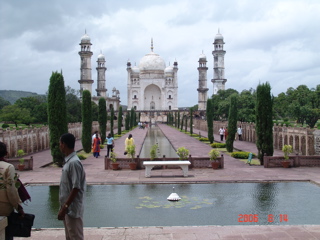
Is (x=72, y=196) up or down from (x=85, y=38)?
down

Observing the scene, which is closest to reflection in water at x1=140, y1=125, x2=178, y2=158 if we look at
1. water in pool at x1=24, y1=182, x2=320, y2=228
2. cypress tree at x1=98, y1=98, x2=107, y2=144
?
cypress tree at x1=98, y1=98, x2=107, y2=144

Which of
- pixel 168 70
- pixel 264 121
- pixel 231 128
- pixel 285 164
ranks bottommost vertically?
pixel 285 164

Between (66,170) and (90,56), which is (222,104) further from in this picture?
(66,170)

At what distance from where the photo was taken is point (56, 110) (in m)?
12.1

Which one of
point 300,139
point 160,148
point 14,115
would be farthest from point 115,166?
point 14,115

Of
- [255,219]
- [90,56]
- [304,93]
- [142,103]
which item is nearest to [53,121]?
[255,219]

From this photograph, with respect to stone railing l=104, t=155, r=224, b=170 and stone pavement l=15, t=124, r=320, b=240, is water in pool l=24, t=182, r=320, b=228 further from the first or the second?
stone railing l=104, t=155, r=224, b=170

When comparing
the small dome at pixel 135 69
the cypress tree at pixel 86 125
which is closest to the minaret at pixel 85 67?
the small dome at pixel 135 69

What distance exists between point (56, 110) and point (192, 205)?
6917 mm

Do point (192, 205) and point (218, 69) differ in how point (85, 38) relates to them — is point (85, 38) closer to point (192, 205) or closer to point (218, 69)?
point (218, 69)

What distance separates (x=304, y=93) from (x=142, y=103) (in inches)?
1650

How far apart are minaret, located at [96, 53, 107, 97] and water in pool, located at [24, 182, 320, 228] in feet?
193

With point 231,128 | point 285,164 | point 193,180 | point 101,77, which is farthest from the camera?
point 101,77

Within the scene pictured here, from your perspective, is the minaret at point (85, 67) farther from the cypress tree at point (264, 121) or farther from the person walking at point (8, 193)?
the person walking at point (8, 193)
